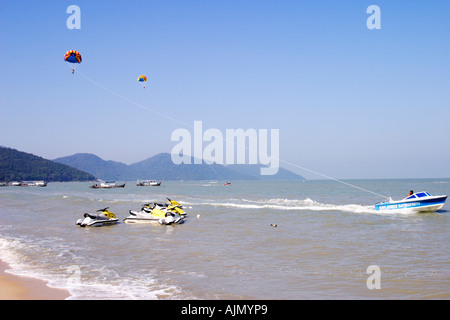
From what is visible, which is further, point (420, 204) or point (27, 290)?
point (420, 204)

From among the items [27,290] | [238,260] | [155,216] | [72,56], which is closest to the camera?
[27,290]

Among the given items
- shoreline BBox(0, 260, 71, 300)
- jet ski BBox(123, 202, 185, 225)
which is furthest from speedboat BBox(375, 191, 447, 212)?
shoreline BBox(0, 260, 71, 300)

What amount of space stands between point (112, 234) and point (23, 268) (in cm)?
807

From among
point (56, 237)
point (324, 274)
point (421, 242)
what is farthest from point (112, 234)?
point (421, 242)

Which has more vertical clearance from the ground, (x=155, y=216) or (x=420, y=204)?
(x=420, y=204)

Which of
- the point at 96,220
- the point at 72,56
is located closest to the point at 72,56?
the point at 72,56

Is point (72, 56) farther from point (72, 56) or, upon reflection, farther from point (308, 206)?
point (308, 206)

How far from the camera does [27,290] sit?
8.95 metres

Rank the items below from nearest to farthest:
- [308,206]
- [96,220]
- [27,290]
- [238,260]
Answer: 1. [27,290]
2. [238,260]
3. [96,220]
4. [308,206]

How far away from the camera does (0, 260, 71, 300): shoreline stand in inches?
328
